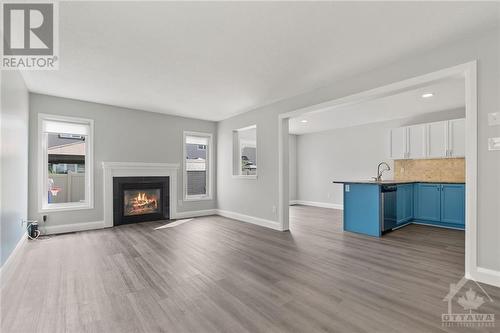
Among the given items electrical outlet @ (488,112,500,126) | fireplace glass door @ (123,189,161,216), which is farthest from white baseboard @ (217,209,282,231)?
electrical outlet @ (488,112,500,126)

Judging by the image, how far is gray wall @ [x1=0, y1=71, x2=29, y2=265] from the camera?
2.56 meters

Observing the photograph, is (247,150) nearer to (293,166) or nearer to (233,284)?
(293,166)

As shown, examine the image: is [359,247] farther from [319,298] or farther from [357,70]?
[357,70]

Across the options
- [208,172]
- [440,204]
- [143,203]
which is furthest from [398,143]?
[143,203]

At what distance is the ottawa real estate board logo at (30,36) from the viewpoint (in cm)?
216

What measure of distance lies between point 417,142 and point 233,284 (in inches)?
225

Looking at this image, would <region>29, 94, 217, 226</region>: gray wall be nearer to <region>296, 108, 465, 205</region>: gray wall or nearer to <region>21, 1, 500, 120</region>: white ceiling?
<region>21, 1, 500, 120</region>: white ceiling

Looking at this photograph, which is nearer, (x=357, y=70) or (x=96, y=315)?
(x=96, y=315)

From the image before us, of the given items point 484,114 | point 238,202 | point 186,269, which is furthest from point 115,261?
point 484,114

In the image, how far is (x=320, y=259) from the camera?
313cm

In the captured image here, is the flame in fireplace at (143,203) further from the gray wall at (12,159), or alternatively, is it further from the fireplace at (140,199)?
the gray wall at (12,159)

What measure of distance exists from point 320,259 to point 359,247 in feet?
3.09

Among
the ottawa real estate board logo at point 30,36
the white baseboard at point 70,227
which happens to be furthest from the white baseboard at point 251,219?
the ottawa real estate board logo at point 30,36

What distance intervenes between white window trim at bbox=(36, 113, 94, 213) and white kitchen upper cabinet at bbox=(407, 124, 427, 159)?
7.36m
